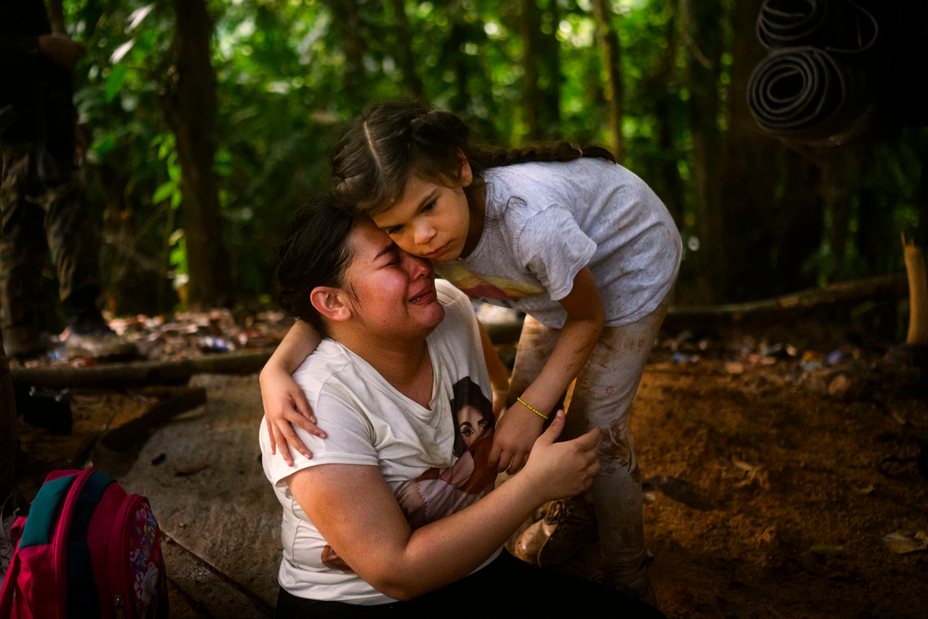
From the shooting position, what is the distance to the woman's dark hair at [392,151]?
1.64 metres

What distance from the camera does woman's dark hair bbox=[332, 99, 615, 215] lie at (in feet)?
5.37

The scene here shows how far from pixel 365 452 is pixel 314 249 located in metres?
0.49

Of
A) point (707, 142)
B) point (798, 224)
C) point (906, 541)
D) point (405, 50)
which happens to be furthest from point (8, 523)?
point (405, 50)

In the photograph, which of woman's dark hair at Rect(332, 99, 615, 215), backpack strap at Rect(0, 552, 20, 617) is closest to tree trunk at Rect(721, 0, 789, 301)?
woman's dark hair at Rect(332, 99, 615, 215)

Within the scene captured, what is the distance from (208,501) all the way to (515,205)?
5.22 feet

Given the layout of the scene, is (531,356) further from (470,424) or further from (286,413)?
(286,413)

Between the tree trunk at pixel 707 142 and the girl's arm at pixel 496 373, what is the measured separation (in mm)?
4228

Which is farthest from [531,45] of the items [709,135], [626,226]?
[626,226]

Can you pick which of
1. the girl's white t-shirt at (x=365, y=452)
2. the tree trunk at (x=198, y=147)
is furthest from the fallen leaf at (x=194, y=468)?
the tree trunk at (x=198, y=147)

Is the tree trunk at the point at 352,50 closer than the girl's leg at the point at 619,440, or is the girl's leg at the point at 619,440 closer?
the girl's leg at the point at 619,440

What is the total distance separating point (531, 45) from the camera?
650 centimetres

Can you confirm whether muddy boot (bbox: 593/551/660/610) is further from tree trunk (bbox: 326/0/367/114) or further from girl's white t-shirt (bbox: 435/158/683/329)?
tree trunk (bbox: 326/0/367/114)

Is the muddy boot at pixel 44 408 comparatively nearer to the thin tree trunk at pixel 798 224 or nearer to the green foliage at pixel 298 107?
the green foliage at pixel 298 107

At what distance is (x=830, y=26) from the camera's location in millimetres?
2986
